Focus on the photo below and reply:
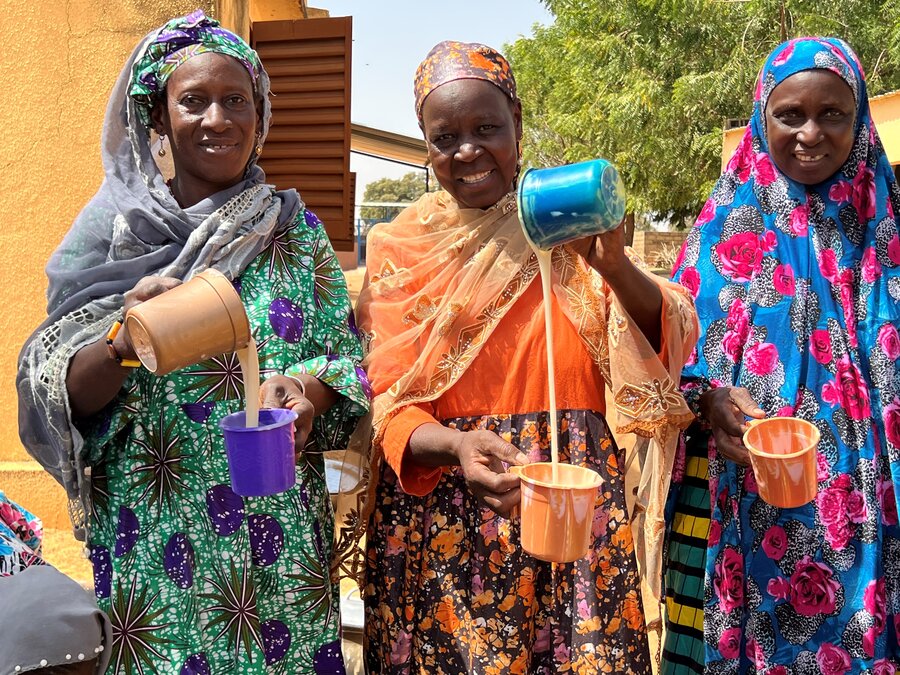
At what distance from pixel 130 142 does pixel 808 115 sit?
5.69 feet

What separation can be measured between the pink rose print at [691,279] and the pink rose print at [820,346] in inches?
13.2

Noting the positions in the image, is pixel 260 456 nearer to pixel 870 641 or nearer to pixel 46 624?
pixel 46 624

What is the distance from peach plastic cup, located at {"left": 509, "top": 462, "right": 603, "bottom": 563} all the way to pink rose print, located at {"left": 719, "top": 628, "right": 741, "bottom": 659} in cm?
87

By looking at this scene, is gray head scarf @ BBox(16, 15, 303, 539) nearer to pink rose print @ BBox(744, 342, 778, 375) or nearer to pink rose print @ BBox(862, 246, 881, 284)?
pink rose print @ BBox(744, 342, 778, 375)

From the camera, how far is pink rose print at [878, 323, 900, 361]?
2.31m

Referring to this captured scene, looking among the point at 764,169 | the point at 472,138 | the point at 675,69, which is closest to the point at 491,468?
the point at 472,138

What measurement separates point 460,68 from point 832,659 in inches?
70.2

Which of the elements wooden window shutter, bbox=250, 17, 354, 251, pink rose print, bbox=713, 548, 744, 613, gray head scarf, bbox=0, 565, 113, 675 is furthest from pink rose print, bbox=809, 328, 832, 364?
wooden window shutter, bbox=250, 17, 354, 251

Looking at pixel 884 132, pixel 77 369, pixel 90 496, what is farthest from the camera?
pixel 884 132

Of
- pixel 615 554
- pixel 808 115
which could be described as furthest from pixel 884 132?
pixel 615 554

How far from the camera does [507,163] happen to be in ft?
Answer: 7.10

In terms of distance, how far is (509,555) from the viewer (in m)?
2.07

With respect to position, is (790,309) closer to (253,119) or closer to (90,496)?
(253,119)

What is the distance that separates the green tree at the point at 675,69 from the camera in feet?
49.4
